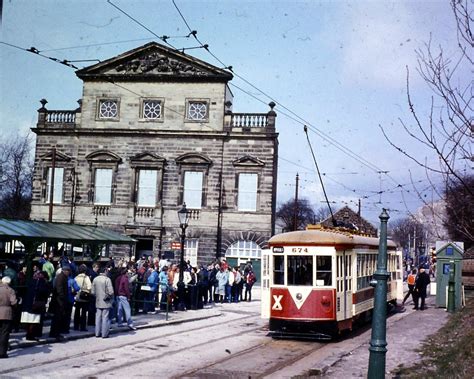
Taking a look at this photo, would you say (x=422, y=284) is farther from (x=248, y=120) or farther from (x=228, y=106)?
(x=228, y=106)

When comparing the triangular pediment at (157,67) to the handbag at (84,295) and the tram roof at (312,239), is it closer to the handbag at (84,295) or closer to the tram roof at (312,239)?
the tram roof at (312,239)

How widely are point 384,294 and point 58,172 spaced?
125 feet

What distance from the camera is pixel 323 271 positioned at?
17578mm

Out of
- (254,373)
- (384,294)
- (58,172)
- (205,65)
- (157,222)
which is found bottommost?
(254,373)

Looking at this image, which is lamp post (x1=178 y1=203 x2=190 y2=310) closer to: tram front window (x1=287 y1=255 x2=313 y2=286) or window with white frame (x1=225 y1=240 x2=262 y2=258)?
tram front window (x1=287 y1=255 x2=313 y2=286)

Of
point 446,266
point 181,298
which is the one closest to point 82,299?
point 181,298

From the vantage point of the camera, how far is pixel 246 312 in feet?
87.4

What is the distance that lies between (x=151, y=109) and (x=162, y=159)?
3.36 metres

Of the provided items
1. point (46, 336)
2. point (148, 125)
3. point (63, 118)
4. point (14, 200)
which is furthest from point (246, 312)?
point (14, 200)

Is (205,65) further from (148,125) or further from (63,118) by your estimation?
(63,118)

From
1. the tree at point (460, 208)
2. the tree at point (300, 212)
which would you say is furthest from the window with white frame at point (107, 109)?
the tree at point (300, 212)

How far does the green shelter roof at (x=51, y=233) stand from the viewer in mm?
17406

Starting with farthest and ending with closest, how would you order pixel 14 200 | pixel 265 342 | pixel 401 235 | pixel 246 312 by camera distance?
pixel 401 235 → pixel 14 200 → pixel 246 312 → pixel 265 342

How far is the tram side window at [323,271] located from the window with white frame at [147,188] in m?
26.4
